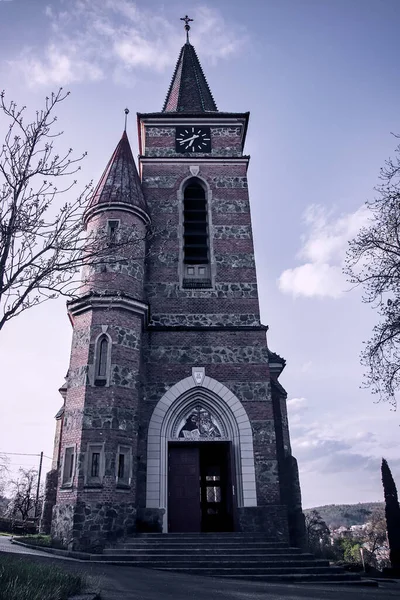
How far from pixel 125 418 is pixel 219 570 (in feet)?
16.8

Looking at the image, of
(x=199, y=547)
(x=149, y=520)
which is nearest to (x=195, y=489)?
(x=149, y=520)

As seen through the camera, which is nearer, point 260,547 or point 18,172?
point 18,172

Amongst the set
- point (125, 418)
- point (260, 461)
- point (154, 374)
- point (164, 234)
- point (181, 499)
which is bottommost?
point (181, 499)

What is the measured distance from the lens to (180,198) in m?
20.5

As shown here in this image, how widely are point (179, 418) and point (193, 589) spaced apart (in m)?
8.44

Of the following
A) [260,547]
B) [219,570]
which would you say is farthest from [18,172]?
[260,547]

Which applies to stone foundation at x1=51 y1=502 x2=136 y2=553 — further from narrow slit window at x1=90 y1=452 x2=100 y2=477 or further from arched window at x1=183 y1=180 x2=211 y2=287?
arched window at x1=183 y1=180 x2=211 y2=287

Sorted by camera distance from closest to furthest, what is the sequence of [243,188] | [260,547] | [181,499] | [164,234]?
[260,547] → [181,499] → [164,234] → [243,188]

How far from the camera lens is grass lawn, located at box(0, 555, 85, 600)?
5.12 meters

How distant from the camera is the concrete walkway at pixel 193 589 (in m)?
7.58

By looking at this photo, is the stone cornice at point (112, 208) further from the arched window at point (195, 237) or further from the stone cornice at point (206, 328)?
the stone cornice at point (206, 328)

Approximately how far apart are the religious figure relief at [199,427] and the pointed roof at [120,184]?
7.74 m

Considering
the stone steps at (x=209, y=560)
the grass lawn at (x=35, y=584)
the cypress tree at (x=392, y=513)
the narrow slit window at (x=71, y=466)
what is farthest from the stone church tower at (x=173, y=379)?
the grass lawn at (x=35, y=584)

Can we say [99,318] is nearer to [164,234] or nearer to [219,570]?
[164,234]
